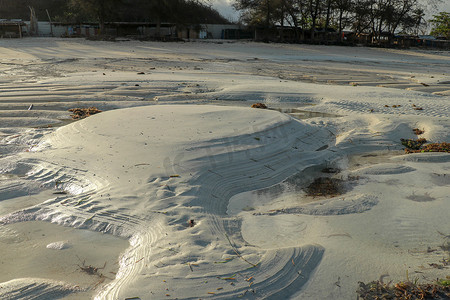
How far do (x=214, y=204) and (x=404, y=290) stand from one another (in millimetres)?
1832

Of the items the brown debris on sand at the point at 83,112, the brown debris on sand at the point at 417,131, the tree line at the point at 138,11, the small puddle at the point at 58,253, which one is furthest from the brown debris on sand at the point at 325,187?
the tree line at the point at 138,11

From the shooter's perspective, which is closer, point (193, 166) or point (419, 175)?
point (193, 166)

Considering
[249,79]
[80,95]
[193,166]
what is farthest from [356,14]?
[193,166]

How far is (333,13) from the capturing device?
146 feet

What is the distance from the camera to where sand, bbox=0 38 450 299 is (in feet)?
9.00

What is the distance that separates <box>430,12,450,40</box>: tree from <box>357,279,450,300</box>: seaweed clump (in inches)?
2456

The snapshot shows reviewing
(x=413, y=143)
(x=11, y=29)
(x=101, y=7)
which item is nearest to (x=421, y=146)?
(x=413, y=143)

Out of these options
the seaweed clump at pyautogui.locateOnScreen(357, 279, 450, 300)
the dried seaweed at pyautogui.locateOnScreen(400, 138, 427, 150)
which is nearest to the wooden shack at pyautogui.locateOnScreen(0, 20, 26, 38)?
the dried seaweed at pyautogui.locateOnScreen(400, 138, 427, 150)

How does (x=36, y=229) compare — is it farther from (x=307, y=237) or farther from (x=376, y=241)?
(x=376, y=241)

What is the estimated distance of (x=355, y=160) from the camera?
18.0 feet

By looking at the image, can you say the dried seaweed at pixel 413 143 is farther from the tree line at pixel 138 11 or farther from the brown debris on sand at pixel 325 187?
the tree line at pixel 138 11

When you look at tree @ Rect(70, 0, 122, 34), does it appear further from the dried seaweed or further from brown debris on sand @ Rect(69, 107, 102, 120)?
the dried seaweed

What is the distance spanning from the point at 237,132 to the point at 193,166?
124cm

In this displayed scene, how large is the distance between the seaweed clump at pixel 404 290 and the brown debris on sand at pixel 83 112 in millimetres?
5950
